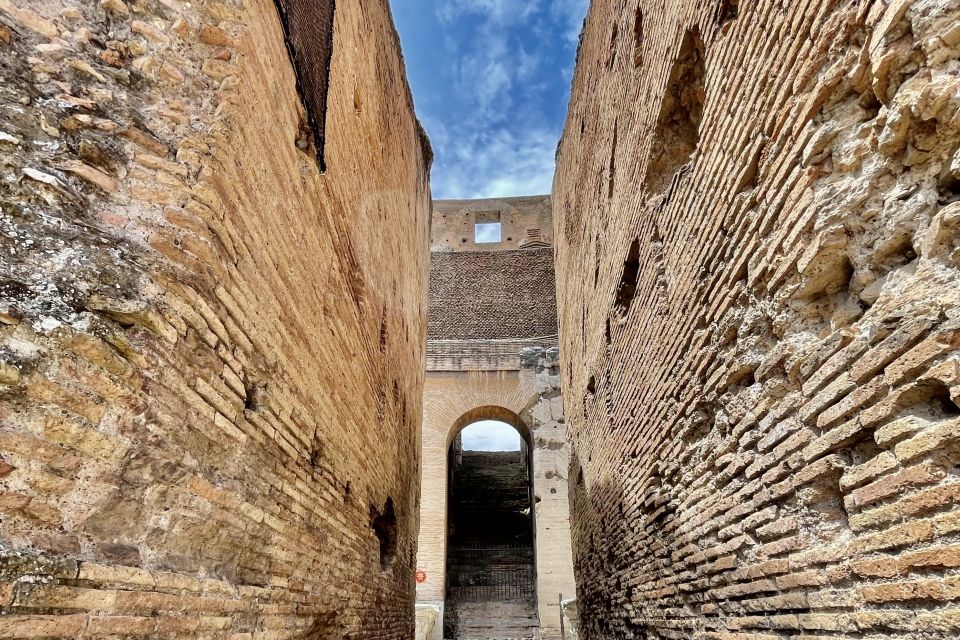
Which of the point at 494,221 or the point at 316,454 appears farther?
the point at 494,221

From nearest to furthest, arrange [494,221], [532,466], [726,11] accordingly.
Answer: [726,11], [532,466], [494,221]

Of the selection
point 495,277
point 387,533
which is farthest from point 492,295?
point 387,533

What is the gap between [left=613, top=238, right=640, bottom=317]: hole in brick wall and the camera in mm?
4633

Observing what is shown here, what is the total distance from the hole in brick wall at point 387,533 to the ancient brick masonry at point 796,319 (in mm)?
2422

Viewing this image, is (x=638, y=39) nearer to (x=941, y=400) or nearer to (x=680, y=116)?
(x=680, y=116)

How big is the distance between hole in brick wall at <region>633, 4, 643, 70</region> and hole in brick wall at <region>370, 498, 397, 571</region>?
444 centimetres

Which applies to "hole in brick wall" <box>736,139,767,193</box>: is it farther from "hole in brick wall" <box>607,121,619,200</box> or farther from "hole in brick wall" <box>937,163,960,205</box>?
"hole in brick wall" <box>607,121,619,200</box>

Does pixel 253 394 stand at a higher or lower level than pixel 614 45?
lower

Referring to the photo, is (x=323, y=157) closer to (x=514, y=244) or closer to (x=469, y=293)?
(x=469, y=293)

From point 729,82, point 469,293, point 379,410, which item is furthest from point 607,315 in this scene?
point 469,293

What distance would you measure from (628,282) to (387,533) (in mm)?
3451

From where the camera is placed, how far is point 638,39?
15.2 feet

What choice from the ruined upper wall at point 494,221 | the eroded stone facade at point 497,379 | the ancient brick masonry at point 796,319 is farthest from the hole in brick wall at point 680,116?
the ruined upper wall at point 494,221

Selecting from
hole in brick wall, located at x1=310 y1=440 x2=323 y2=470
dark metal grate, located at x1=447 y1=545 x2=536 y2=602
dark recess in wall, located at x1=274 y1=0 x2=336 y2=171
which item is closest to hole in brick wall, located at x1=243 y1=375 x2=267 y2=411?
hole in brick wall, located at x1=310 y1=440 x2=323 y2=470
